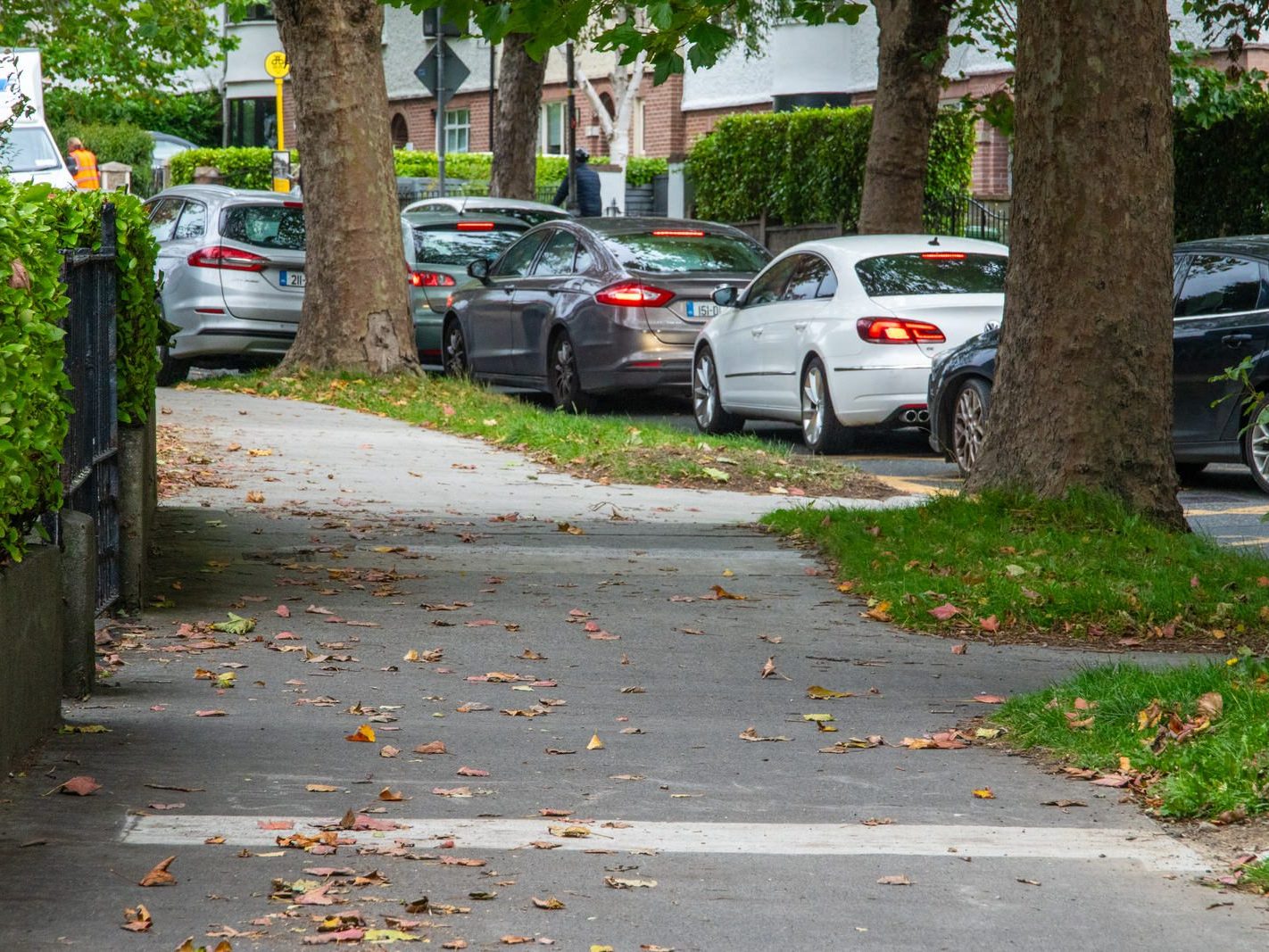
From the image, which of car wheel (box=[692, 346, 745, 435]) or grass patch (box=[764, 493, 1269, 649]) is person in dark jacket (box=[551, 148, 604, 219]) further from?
grass patch (box=[764, 493, 1269, 649])

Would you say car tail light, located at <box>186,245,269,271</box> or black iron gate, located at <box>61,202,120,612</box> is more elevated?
car tail light, located at <box>186,245,269,271</box>

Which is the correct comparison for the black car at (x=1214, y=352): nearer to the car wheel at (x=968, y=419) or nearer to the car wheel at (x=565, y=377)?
the car wheel at (x=968, y=419)

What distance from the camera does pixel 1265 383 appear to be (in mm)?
11898

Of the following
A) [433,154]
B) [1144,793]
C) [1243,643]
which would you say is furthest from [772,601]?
[433,154]

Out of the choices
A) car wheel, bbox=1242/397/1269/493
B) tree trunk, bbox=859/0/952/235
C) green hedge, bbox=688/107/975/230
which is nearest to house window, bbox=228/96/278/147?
green hedge, bbox=688/107/975/230

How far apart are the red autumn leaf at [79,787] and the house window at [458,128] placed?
53.0 meters

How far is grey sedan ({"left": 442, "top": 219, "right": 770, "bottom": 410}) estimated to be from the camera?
16531mm

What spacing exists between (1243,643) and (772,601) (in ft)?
6.20

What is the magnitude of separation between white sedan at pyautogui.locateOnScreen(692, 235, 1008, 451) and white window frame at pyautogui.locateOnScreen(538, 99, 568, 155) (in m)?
40.1

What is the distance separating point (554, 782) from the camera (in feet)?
18.2

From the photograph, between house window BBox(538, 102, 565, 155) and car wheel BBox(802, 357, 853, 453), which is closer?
car wheel BBox(802, 357, 853, 453)

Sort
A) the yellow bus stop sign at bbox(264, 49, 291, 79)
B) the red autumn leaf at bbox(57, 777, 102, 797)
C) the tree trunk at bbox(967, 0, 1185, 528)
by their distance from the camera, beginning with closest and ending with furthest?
1. the red autumn leaf at bbox(57, 777, 102, 797)
2. the tree trunk at bbox(967, 0, 1185, 528)
3. the yellow bus stop sign at bbox(264, 49, 291, 79)

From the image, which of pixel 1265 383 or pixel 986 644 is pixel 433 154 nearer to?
pixel 1265 383

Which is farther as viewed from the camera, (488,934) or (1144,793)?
(1144,793)
